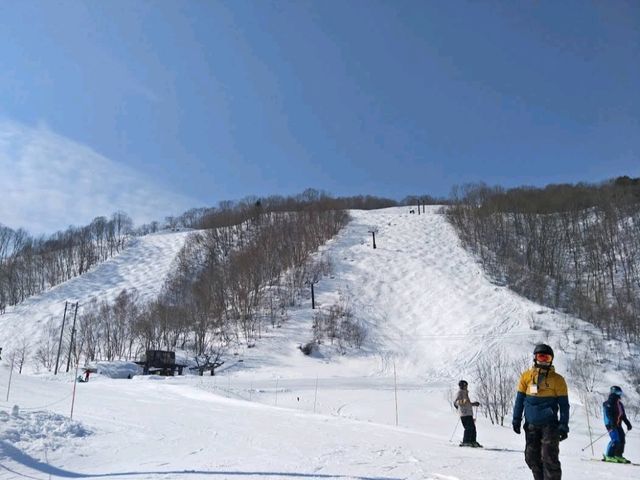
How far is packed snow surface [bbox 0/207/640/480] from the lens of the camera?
855 cm

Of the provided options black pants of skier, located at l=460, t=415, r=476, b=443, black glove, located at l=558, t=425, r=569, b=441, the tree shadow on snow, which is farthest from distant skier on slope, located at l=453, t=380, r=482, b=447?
black glove, located at l=558, t=425, r=569, b=441

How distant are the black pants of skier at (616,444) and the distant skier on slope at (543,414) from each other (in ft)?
22.0

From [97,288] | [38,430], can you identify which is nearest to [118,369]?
[38,430]

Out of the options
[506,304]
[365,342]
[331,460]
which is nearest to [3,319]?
[365,342]

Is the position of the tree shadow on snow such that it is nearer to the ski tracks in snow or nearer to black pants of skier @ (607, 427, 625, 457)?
black pants of skier @ (607, 427, 625, 457)

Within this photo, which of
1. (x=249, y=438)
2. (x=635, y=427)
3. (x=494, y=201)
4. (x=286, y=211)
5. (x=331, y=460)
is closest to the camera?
(x=331, y=460)

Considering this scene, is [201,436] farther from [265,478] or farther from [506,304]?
[506,304]

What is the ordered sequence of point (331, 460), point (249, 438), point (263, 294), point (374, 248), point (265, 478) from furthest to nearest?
1. point (374, 248)
2. point (263, 294)
3. point (249, 438)
4. point (331, 460)
5. point (265, 478)

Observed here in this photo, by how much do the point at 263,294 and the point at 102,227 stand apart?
66554 millimetres

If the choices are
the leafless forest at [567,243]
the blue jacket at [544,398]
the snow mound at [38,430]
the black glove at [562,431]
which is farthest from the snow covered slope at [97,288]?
the black glove at [562,431]

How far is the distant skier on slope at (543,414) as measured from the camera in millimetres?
6367

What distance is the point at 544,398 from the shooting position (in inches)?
260

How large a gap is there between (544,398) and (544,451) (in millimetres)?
643

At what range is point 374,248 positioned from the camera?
255ft
